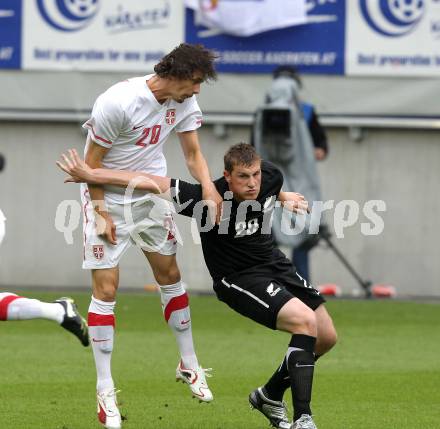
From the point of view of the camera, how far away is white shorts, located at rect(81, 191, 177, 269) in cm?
867

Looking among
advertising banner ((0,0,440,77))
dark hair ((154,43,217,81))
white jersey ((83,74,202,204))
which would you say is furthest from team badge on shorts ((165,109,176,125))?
advertising banner ((0,0,440,77))

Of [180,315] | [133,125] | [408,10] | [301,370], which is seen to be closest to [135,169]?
[133,125]

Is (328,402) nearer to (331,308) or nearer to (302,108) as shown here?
(331,308)

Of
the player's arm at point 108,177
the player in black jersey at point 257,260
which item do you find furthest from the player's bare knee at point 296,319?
the player's arm at point 108,177

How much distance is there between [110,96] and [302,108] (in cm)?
781

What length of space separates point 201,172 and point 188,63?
0.88m

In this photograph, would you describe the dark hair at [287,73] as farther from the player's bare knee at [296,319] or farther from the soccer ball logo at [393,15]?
the player's bare knee at [296,319]

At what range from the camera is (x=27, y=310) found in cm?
793

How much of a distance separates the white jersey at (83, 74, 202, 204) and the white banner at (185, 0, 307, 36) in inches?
317

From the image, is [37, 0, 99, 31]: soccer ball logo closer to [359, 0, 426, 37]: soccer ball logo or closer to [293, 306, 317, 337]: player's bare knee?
[359, 0, 426, 37]: soccer ball logo

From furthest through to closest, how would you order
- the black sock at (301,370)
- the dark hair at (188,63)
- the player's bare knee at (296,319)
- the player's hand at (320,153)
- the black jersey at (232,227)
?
the player's hand at (320,153) → the dark hair at (188,63) → the black jersey at (232,227) → the player's bare knee at (296,319) → the black sock at (301,370)

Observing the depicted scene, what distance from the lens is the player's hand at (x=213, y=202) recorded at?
8117mm

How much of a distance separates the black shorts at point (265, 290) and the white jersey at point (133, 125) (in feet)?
3.32

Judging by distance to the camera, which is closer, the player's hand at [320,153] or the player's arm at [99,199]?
the player's arm at [99,199]
